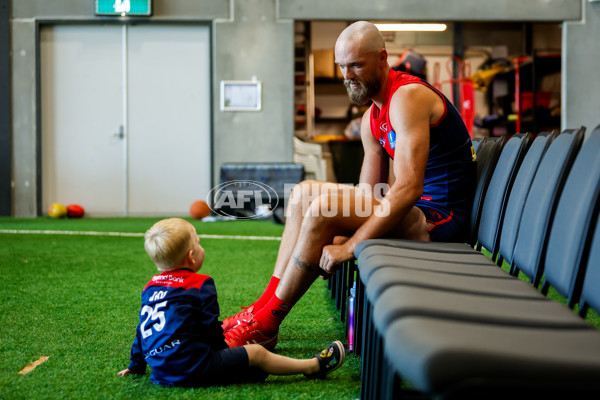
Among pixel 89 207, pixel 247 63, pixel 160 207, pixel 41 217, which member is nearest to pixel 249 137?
pixel 247 63

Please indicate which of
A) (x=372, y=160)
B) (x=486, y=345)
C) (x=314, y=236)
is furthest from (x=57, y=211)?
(x=486, y=345)

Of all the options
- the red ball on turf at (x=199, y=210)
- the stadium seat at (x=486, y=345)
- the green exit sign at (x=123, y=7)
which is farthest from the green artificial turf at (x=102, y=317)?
the green exit sign at (x=123, y=7)

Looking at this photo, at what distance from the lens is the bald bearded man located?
2025mm

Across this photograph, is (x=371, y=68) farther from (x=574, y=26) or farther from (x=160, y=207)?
(x=574, y=26)

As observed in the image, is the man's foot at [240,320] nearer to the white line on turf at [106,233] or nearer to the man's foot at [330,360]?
the man's foot at [330,360]

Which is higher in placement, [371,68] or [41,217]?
[371,68]

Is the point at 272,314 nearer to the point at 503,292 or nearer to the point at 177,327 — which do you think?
the point at 177,327

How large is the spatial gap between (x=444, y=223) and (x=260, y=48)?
603cm

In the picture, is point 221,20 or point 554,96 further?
point 554,96

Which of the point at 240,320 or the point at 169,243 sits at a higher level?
the point at 169,243

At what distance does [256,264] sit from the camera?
4.12 meters

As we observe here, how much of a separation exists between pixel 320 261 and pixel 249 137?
5.98m

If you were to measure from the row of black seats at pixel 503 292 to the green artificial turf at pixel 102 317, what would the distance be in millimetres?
331

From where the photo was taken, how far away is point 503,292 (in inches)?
49.3
